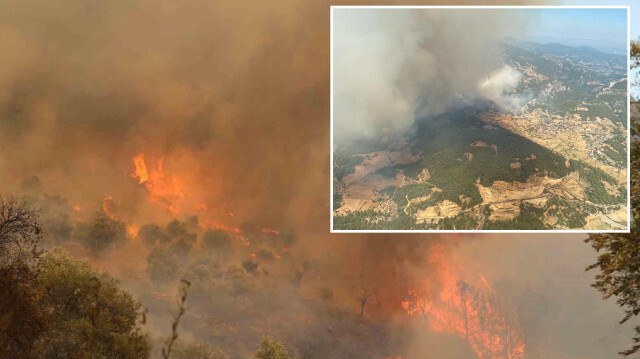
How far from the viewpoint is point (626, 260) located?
11.9 meters

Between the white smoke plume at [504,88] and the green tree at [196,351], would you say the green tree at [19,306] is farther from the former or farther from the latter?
the white smoke plume at [504,88]

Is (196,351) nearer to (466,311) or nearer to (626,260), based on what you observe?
(466,311)

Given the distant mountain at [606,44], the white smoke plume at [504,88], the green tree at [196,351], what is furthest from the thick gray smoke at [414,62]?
the green tree at [196,351]

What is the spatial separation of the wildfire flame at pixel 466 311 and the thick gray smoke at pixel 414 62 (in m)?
3.75

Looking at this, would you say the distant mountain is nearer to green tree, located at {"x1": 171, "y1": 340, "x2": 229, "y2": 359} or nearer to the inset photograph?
the inset photograph

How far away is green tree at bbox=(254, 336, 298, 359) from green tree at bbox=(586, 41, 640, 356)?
758cm

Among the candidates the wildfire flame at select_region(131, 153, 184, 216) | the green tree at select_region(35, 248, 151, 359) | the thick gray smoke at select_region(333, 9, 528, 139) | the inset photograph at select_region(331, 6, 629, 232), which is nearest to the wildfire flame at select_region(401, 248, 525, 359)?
the inset photograph at select_region(331, 6, 629, 232)

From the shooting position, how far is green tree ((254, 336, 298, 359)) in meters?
13.0

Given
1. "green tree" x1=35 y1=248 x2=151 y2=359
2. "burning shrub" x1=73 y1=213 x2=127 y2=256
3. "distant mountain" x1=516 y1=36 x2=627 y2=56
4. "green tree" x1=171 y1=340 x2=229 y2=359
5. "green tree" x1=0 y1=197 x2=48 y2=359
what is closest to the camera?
"green tree" x1=0 y1=197 x2=48 y2=359

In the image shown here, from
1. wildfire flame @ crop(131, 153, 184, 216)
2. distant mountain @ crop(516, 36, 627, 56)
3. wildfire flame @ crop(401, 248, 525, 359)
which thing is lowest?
wildfire flame @ crop(401, 248, 525, 359)

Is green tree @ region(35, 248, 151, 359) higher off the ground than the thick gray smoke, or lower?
lower

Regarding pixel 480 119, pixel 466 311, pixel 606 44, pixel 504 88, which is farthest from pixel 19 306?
pixel 606 44

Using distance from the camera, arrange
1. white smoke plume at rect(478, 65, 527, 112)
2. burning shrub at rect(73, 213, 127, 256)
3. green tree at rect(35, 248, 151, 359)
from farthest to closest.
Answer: burning shrub at rect(73, 213, 127, 256), white smoke plume at rect(478, 65, 527, 112), green tree at rect(35, 248, 151, 359)

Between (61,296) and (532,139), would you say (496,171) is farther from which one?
(61,296)
